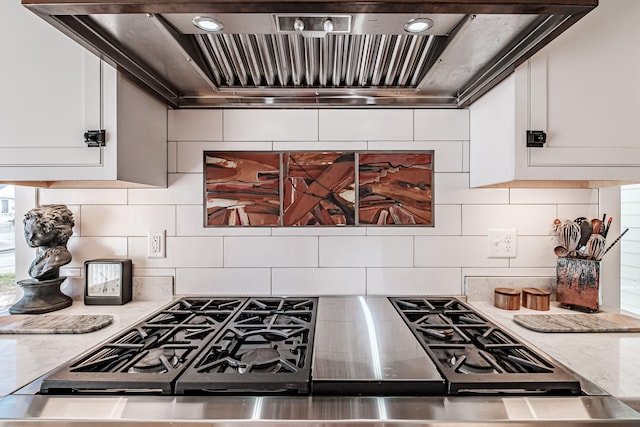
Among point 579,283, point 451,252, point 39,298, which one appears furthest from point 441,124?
point 39,298

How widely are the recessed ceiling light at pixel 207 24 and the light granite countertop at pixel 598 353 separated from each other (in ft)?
3.90

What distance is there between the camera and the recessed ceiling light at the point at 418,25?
0.76 metres

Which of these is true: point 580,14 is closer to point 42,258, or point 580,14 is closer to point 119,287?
point 119,287

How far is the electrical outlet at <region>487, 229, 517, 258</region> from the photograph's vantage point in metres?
1.33

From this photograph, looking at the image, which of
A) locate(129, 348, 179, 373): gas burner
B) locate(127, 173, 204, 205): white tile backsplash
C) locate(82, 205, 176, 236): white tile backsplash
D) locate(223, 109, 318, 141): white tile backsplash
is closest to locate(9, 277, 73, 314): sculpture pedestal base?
locate(82, 205, 176, 236): white tile backsplash

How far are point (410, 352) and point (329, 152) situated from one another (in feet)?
2.70

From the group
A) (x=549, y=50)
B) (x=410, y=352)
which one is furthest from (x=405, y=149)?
(x=410, y=352)

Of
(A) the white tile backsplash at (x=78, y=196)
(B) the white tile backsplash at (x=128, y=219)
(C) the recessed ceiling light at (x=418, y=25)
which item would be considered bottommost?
(B) the white tile backsplash at (x=128, y=219)

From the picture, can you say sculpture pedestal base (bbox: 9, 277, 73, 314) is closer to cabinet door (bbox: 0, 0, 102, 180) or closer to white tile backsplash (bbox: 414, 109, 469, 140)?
cabinet door (bbox: 0, 0, 102, 180)

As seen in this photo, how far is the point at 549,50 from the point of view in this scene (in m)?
0.99

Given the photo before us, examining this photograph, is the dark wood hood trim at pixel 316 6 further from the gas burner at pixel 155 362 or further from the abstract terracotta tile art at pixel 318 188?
the gas burner at pixel 155 362

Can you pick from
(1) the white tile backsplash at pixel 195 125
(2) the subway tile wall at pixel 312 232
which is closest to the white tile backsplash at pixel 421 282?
(2) the subway tile wall at pixel 312 232

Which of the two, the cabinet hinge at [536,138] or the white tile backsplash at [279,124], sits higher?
the white tile backsplash at [279,124]

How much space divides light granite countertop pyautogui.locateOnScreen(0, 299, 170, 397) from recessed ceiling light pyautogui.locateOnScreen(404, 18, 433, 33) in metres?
1.20
